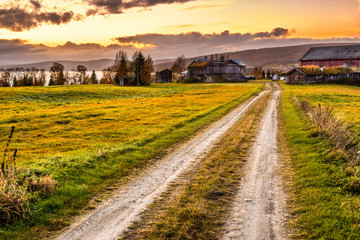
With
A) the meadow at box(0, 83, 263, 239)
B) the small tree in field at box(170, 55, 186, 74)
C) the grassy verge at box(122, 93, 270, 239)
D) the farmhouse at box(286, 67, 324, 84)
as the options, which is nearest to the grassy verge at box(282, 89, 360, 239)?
the grassy verge at box(122, 93, 270, 239)

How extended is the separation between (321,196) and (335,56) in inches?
4122

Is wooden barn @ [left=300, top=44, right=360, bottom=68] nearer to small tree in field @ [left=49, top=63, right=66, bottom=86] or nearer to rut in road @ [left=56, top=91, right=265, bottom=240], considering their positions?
rut in road @ [left=56, top=91, right=265, bottom=240]

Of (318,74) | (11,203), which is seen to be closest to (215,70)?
(318,74)

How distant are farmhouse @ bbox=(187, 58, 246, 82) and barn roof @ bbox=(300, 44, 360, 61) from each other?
85.4 ft

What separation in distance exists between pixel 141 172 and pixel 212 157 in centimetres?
346

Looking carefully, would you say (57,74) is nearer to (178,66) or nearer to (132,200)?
(178,66)

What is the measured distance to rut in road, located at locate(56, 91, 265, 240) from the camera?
6.48 m

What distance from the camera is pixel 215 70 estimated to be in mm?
108125

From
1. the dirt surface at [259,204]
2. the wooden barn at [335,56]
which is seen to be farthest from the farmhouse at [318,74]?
the dirt surface at [259,204]

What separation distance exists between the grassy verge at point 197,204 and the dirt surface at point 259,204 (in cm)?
30

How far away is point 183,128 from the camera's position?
765 inches

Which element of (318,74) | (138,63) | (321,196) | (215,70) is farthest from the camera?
(215,70)

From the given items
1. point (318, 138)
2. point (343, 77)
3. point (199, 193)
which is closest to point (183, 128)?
point (318, 138)

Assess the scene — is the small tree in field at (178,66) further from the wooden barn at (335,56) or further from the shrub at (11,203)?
the shrub at (11,203)
